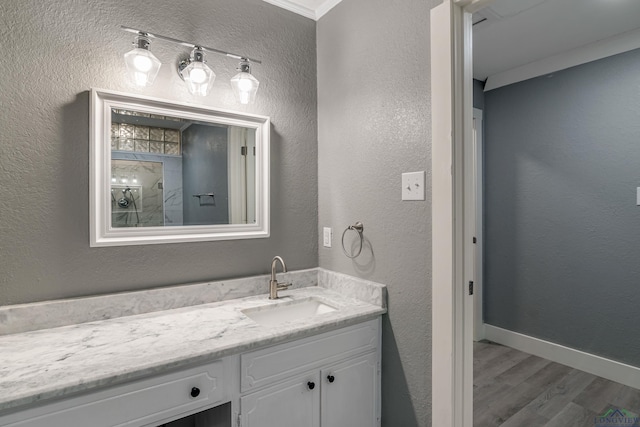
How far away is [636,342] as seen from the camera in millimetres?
2225

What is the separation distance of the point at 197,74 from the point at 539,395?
2736mm

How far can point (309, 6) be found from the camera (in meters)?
1.90

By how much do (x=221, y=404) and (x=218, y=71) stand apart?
1.47 metres

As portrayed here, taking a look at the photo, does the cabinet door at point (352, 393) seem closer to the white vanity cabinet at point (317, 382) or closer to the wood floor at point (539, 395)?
the white vanity cabinet at point (317, 382)

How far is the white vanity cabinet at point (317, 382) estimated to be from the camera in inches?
46.9

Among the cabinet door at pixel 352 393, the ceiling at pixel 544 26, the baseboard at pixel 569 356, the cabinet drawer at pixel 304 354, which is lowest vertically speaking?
the baseboard at pixel 569 356

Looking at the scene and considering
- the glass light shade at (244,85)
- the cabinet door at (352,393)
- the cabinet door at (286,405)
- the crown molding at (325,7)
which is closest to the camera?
the cabinet door at (286,405)

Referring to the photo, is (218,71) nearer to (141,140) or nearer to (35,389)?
(141,140)

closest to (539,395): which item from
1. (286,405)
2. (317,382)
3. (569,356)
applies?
(569,356)

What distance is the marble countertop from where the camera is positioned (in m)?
0.89

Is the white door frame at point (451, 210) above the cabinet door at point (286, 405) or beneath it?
above

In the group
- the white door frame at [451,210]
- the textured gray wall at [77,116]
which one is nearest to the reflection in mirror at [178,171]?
the textured gray wall at [77,116]

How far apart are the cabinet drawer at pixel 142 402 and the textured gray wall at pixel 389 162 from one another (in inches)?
29.8

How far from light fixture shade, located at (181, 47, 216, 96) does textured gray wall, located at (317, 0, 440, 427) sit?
26.9 inches
